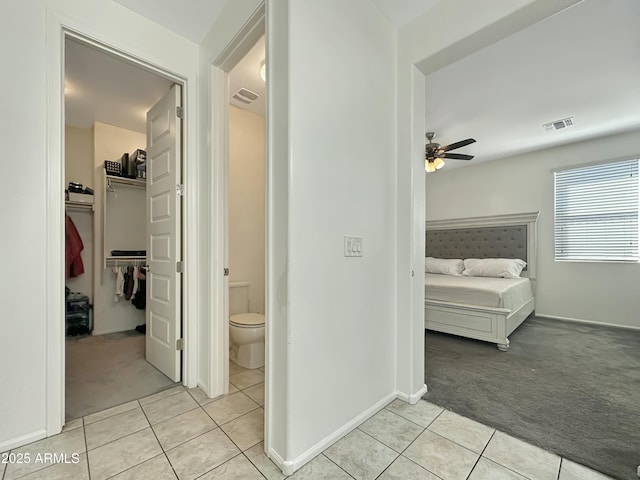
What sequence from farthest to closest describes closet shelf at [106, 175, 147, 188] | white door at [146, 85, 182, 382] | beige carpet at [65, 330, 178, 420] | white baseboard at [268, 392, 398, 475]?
1. closet shelf at [106, 175, 147, 188]
2. white door at [146, 85, 182, 382]
3. beige carpet at [65, 330, 178, 420]
4. white baseboard at [268, 392, 398, 475]

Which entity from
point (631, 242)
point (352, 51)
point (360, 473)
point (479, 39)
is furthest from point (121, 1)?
point (631, 242)

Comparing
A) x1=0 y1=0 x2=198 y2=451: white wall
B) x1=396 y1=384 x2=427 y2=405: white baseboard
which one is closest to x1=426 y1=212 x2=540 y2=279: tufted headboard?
x1=396 y1=384 x2=427 y2=405: white baseboard

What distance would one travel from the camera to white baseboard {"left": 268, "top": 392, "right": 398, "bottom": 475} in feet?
4.39

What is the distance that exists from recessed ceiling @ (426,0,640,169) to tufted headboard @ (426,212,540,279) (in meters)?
1.21

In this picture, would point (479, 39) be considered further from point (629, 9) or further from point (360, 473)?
point (360, 473)

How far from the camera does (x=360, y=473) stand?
1.34 meters

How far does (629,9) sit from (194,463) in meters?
3.65

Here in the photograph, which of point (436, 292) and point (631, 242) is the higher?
point (631, 242)

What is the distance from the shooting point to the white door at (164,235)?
2.21 metres

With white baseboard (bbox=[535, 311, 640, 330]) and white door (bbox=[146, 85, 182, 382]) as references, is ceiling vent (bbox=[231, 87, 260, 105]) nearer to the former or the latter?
white door (bbox=[146, 85, 182, 382])

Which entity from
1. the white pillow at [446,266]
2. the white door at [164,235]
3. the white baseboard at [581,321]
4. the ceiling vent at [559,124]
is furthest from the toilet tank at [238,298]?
the white baseboard at [581,321]

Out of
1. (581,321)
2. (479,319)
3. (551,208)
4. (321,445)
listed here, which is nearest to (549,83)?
(551,208)

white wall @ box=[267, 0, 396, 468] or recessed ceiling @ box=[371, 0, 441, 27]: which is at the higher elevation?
recessed ceiling @ box=[371, 0, 441, 27]

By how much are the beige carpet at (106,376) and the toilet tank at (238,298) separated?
0.84 metres
